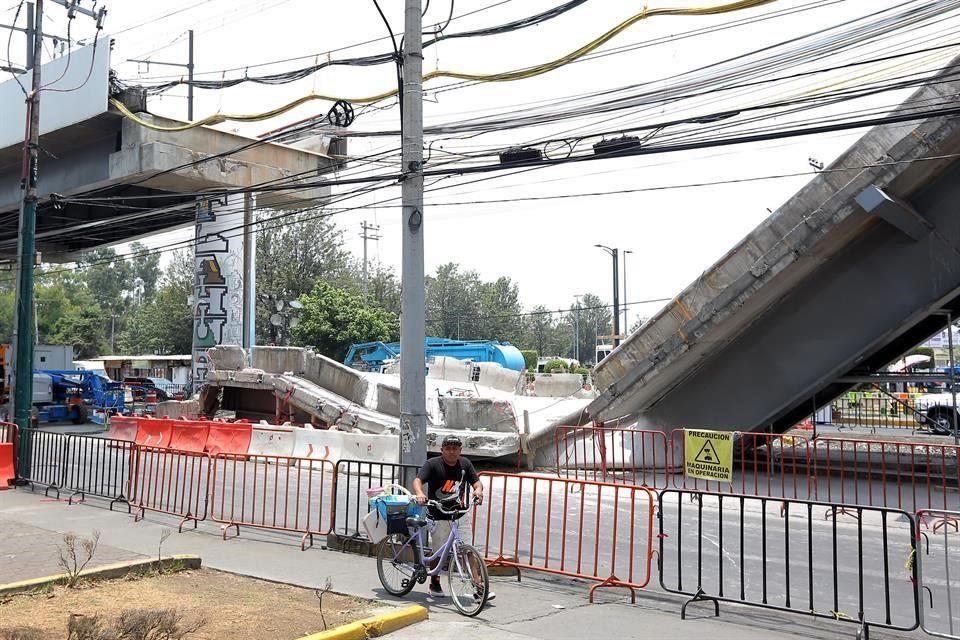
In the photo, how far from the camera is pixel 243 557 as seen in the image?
9336mm

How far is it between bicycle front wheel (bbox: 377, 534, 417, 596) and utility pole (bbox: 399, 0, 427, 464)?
61.4 inches

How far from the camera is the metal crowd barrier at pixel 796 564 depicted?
23.0 feet

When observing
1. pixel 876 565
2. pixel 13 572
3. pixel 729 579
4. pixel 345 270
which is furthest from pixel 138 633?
pixel 345 270

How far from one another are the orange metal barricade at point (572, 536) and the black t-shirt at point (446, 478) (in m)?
0.32

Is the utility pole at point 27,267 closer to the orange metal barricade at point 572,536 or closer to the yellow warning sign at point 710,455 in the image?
the orange metal barricade at point 572,536

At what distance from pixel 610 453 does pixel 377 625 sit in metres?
11.1

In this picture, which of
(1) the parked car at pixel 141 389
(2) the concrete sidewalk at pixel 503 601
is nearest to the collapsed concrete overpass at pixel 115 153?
(1) the parked car at pixel 141 389

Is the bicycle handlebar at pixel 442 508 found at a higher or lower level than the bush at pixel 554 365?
lower

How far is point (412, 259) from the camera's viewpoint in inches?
A: 385

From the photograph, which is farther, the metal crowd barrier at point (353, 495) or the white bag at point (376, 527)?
the metal crowd barrier at point (353, 495)

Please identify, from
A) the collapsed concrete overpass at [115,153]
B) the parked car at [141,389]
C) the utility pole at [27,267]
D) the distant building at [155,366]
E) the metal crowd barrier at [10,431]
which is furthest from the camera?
the distant building at [155,366]

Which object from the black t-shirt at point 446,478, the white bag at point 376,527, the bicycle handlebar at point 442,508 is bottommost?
the white bag at point 376,527

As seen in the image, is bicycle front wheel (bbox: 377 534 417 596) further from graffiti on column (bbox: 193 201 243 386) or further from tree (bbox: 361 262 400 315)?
tree (bbox: 361 262 400 315)

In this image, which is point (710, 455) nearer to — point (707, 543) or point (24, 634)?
point (707, 543)
